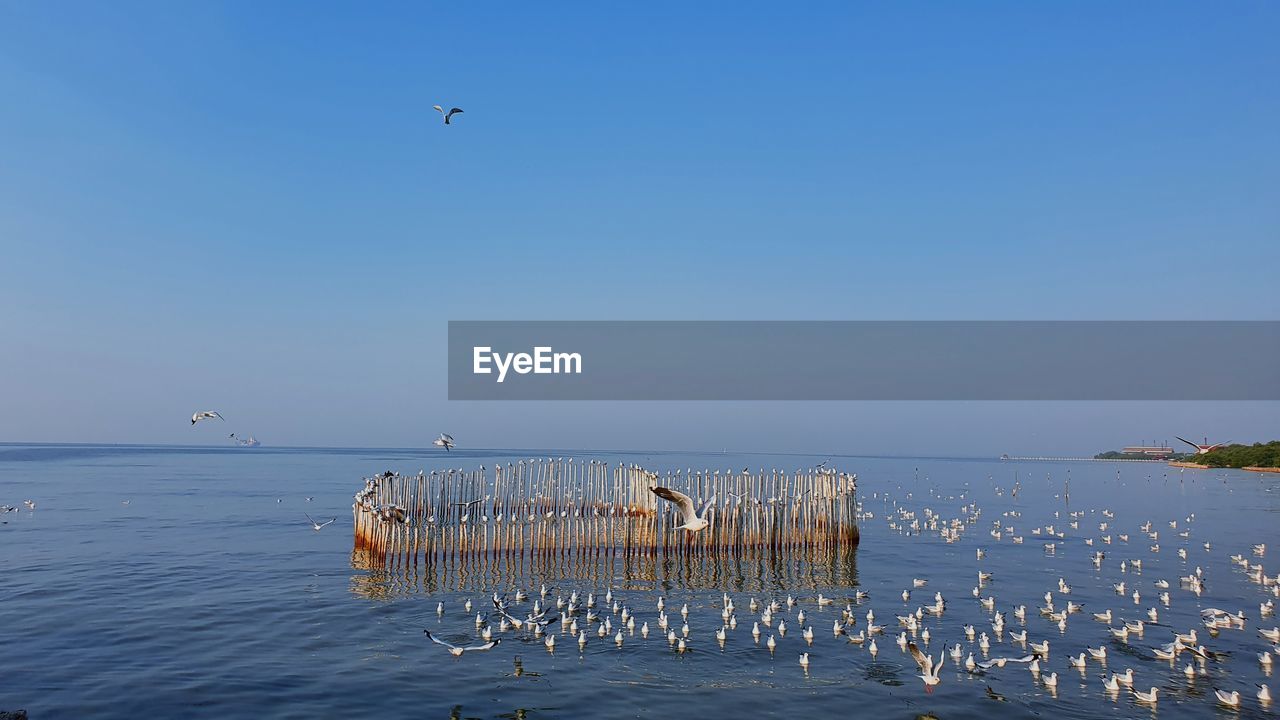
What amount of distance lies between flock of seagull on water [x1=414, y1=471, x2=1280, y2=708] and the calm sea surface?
0.16 metres

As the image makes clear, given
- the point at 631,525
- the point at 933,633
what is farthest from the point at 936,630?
the point at 631,525

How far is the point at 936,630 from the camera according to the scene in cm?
1886

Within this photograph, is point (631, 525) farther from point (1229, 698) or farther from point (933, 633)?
point (1229, 698)

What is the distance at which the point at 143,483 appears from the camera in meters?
65.7

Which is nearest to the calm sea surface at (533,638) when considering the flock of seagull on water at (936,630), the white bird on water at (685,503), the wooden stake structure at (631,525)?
the flock of seagull on water at (936,630)

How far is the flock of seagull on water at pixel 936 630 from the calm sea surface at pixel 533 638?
→ 162 millimetres

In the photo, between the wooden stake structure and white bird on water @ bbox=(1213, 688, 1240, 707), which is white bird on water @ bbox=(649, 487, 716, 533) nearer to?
the wooden stake structure

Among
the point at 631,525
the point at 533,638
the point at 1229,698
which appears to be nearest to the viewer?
the point at 1229,698

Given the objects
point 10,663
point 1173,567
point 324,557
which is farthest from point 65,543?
point 1173,567

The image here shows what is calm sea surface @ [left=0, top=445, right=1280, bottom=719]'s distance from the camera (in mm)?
13594

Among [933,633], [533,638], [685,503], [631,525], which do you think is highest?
[685,503]

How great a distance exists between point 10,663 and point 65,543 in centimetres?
1972

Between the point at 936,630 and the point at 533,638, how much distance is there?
10.1 m

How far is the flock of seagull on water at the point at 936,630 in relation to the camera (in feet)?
50.2
